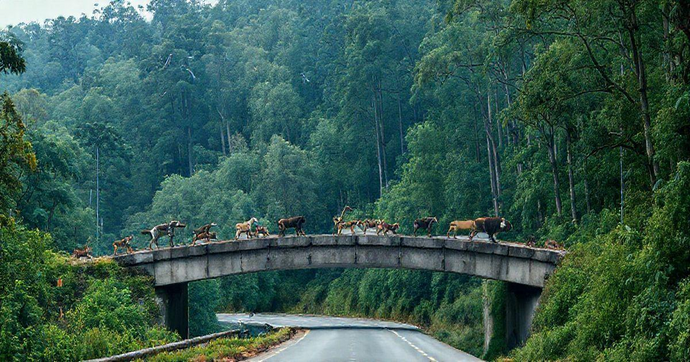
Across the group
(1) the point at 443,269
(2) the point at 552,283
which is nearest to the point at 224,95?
(1) the point at 443,269

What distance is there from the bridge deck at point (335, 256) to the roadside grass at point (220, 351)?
332 inches

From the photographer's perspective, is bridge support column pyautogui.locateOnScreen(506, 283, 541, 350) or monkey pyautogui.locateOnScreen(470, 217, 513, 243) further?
monkey pyautogui.locateOnScreen(470, 217, 513, 243)

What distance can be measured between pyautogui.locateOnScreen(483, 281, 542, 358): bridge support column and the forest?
527 millimetres

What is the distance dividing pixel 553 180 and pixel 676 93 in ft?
86.9

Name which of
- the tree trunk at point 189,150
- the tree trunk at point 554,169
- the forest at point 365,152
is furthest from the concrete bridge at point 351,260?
the tree trunk at point 189,150

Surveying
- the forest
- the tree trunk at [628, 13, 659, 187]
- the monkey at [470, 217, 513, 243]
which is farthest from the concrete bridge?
the tree trunk at [628, 13, 659, 187]

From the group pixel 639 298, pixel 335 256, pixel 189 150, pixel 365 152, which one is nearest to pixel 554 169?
pixel 335 256

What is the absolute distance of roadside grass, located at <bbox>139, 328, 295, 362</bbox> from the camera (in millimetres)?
26078

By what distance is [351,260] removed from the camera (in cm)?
4725

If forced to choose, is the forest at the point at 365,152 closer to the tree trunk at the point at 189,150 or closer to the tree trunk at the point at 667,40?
the tree trunk at the point at 667,40

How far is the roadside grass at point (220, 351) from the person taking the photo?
2608 cm

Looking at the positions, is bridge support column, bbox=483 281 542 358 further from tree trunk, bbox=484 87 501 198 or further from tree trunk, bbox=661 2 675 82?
tree trunk, bbox=484 87 501 198

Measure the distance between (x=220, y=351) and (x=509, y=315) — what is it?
18567 mm

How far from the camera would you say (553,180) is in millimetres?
52875
